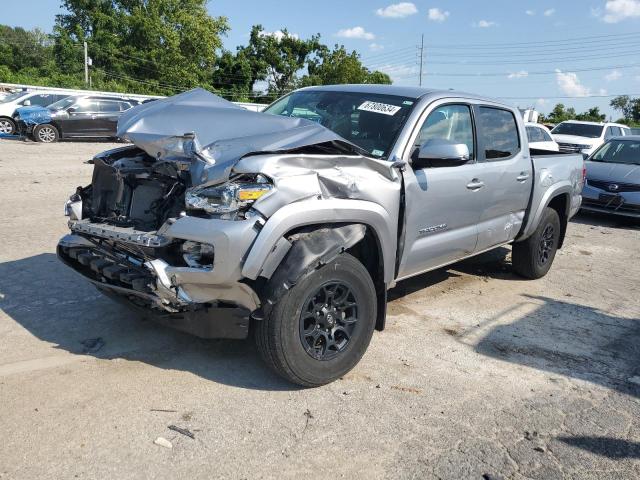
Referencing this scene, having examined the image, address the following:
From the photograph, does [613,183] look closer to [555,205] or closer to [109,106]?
[555,205]

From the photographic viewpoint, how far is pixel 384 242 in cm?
376

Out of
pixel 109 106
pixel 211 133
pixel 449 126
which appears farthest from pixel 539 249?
pixel 109 106

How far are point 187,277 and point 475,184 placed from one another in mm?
2682

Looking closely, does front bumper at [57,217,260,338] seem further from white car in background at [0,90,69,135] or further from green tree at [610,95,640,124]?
green tree at [610,95,640,124]

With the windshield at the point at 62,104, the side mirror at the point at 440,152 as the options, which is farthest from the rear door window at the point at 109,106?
the side mirror at the point at 440,152

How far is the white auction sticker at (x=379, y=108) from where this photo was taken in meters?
4.32

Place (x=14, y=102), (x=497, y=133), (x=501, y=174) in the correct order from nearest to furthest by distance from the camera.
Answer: (x=501, y=174) < (x=497, y=133) < (x=14, y=102)

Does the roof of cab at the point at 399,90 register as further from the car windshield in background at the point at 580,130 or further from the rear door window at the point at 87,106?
the rear door window at the point at 87,106

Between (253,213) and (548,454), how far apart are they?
79.7 inches

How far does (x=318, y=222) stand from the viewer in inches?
131

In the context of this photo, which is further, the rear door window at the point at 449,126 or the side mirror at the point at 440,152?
the rear door window at the point at 449,126

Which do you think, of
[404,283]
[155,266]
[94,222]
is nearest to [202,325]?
[155,266]

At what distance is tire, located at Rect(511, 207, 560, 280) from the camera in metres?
6.05

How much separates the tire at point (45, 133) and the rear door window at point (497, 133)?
1687cm
